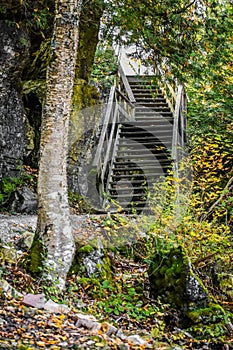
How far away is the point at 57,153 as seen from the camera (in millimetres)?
4797

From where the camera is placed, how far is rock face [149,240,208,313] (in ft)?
17.0

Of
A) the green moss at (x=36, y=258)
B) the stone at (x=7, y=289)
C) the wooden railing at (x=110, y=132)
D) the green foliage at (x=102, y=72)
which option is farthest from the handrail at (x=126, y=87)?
the stone at (x=7, y=289)

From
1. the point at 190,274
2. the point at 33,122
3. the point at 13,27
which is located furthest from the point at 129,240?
the point at 13,27

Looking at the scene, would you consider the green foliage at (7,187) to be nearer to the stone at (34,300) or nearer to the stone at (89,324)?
the stone at (34,300)

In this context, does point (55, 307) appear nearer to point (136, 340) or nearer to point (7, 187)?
point (136, 340)

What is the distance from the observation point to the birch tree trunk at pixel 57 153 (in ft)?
15.7

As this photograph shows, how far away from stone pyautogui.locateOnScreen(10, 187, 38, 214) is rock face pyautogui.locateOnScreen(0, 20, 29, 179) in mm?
458

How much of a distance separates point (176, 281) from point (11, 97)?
16.6ft

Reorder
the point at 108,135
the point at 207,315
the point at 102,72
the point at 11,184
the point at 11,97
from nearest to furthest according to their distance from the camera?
1. the point at 207,315
2. the point at 11,184
3. the point at 11,97
4. the point at 108,135
5. the point at 102,72

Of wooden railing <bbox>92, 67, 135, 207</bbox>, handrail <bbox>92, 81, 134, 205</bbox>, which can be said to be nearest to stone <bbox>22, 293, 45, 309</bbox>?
wooden railing <bbox>92, 67, 135, 207</bbox>

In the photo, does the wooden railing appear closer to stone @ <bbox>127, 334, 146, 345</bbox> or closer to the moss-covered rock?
the moss-covered rock

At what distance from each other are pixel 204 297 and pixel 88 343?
7.70 ft

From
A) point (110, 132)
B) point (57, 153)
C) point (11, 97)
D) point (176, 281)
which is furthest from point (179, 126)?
point (57, 153)

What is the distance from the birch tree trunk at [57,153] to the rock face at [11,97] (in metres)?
3.20
